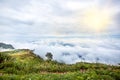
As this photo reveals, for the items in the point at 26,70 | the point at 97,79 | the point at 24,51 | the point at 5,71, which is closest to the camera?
the point at 97,79

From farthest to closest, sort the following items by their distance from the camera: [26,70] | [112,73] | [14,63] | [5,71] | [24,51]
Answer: [24,51] < [14,63] < [26,70] < [5,71] < [112,73]

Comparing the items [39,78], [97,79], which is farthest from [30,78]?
[97,79]

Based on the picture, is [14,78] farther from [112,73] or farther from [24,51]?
[24,51]

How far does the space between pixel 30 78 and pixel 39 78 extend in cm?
Result: 83

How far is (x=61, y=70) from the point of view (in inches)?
1431

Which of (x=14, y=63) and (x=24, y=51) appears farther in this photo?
(x=24, y=51)

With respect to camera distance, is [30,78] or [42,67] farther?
[42,67]

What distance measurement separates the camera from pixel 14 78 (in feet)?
80.0

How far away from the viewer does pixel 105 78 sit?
2453 cm

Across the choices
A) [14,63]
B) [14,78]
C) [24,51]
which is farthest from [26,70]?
[24,51]

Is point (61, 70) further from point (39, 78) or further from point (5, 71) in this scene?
point (39, 78)

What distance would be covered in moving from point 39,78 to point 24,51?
30.4 meters

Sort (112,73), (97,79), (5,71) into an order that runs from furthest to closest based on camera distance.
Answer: (5,71) → (112,73) → (97,79)

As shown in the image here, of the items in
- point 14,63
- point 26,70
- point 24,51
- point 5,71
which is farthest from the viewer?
point 24,51
